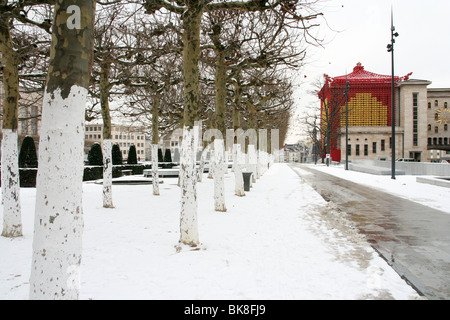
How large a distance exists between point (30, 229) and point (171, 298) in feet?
18.3

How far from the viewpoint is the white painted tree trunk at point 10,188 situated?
286 inches

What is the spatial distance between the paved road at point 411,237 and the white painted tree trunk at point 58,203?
4270mm

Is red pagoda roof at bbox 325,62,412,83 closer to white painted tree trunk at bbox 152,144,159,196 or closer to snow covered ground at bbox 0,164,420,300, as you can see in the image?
white painted tree trunk at bbox 152,144,159,196

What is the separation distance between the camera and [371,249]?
655cm

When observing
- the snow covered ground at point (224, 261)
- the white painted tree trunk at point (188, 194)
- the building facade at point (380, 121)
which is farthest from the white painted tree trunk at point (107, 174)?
the building facade at point (380, 121)

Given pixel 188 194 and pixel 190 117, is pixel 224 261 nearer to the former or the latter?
pixel 188 194

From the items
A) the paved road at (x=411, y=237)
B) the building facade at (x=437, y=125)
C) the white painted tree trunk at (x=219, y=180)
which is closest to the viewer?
the paved road at (x=411, y=237)

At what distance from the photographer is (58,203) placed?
2.99m

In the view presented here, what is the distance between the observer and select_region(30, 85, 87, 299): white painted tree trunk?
2928 millimetres

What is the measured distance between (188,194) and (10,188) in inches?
158

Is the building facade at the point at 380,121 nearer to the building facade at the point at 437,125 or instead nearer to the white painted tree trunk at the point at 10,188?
the building facade at the point at 437,125

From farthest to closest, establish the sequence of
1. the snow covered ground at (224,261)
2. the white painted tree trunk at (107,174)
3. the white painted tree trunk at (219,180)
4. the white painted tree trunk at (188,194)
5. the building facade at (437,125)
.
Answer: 1. the building facade at (437,125)
2. the white painted tree trunk at (107,174)
3. the white painted tree trunk at (219,180)
4. the white painted tree trunk at (188,194)
5. the snow covered ground at (224,261)
